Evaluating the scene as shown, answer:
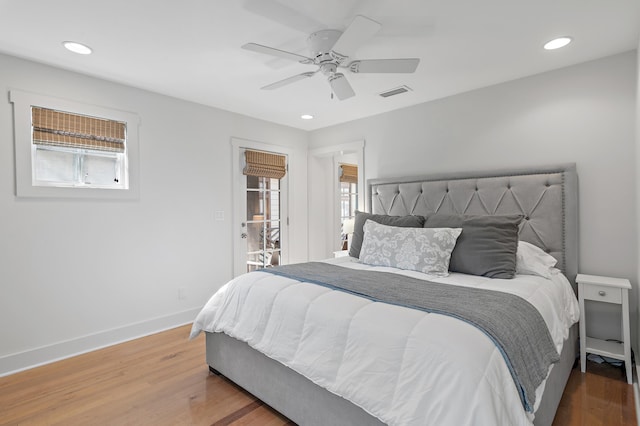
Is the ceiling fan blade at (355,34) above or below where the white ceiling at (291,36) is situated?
below

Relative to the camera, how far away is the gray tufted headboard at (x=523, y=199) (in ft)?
8.75

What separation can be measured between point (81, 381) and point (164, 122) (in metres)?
2.40

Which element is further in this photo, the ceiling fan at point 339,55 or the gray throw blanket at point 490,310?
the ceiling fan at point 339,55

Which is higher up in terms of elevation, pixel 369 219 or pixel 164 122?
pixel 164 122

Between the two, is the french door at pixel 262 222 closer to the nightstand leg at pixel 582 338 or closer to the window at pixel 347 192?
the window at pixel 347 192

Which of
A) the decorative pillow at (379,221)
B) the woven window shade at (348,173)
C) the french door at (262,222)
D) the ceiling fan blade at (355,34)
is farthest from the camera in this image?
the woven window shade at (348,173)

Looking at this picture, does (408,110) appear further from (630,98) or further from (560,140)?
(630,98)

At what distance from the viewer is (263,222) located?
14.4 feet

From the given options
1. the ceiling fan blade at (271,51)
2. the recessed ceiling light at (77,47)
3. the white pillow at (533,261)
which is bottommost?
the white pillow at (533,261)

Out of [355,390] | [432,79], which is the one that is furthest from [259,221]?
[355,390]

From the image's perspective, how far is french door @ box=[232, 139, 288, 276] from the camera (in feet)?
13.3

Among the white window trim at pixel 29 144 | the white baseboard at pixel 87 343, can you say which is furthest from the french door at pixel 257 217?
the white window trim at pixel 29 144

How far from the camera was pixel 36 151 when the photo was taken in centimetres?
271

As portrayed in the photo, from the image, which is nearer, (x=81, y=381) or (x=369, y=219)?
(x=81, y=381)
